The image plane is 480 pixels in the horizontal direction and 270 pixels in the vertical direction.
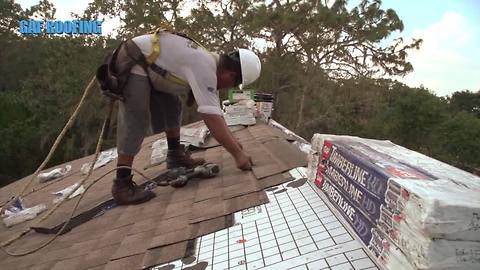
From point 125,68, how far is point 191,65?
1.44 feet

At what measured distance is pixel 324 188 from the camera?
226cm

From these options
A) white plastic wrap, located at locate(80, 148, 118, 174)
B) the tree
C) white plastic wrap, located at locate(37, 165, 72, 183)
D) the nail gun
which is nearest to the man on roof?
the nail gun

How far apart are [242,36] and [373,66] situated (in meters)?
5.66

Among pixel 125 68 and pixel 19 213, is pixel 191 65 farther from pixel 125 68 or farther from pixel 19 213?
pixel 19 213

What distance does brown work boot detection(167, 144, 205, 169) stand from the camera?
3.59 metres

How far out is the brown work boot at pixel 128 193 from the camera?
10.2 ft

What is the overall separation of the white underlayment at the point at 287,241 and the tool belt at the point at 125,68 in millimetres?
1122

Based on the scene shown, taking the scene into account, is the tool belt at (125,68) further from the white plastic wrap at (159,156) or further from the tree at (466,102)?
the tree at (466,102)

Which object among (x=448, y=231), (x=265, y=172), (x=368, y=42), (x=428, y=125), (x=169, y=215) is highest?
(x=368, y=42)

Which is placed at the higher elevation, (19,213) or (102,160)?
(102,160)

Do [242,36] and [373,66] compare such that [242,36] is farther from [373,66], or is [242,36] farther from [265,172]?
[265,172]

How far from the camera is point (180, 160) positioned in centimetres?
359

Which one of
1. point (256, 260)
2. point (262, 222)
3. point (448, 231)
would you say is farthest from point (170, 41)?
point (448, 231)

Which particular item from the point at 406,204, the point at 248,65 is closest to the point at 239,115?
the point at 248,65
